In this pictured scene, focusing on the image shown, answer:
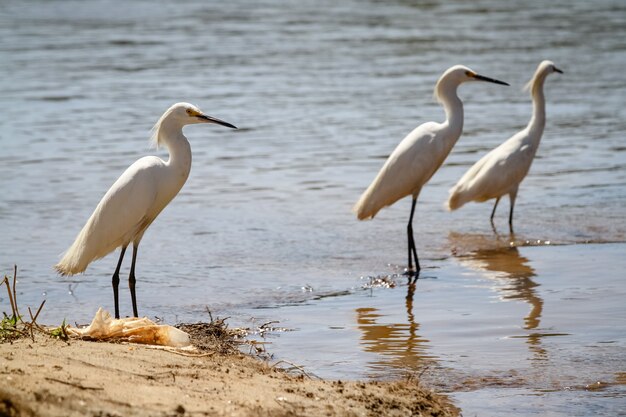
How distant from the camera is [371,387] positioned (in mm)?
5566

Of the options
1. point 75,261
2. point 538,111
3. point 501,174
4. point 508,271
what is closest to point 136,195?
point 75,261

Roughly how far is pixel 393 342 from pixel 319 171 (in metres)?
6.60

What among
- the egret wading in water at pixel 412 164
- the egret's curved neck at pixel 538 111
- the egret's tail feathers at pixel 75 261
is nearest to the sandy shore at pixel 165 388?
the egret's tail feathers at pixel 75 261

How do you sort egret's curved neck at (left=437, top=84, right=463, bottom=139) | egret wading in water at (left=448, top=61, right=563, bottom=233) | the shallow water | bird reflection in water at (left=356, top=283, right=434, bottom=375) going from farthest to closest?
egret wading in water at (left=448, top=61, right=563, bottom=233) → egret's curved neck at (left=437, top=84, right=463, bottom=139) → the shallow water → bird reflection in water at (left=356, top=283, right=434, bottom=375)

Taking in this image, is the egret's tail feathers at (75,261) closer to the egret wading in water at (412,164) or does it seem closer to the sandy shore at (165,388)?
the sandy shore at (165,388)

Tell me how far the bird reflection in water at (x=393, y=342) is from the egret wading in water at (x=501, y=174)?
3.49 meters

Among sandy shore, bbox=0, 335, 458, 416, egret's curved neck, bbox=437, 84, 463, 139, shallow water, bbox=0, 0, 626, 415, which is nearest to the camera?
sandy shore, bbox=0, 335, 458, 416

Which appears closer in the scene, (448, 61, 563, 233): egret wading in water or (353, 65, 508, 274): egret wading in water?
(353, 65, 508, 274): egret wading in water

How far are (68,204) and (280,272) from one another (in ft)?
12.4

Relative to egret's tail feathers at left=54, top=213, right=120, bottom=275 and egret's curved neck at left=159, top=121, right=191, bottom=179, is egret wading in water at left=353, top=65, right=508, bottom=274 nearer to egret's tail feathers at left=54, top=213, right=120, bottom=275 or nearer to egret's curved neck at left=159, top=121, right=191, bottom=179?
egret's curved neck at left=159, top=121, right=191, bottom=179

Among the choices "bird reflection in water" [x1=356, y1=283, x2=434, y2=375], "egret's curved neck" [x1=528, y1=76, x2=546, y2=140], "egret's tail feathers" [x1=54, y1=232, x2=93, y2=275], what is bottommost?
"bird reflection in water" [x1=356, y1=283, x2=434, y2=375]

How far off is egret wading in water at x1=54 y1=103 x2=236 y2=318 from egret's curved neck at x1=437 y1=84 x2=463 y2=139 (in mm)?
3528

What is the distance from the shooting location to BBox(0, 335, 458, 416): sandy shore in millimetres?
4582

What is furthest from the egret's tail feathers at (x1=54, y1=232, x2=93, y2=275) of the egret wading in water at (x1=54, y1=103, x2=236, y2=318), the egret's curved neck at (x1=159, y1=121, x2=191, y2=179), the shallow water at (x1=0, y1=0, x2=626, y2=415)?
the egret's curved neck at (x1=159, y1=121, x2=191, y2=179)
